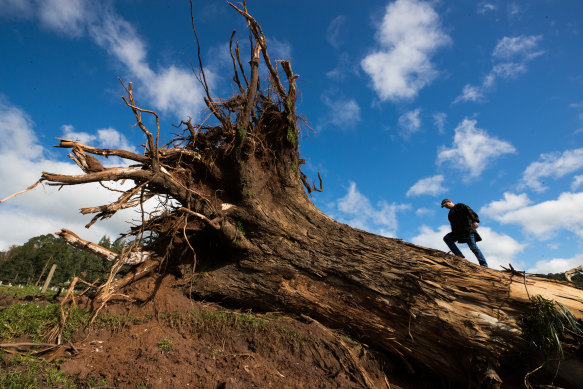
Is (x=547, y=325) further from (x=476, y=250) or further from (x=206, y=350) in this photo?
(x=206, y=350)

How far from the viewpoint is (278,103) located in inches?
275

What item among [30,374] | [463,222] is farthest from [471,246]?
[30,374]

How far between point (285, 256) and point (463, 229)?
14.5 ft

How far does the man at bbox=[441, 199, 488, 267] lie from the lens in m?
6.76

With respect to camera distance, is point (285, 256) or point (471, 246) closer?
point (285, 256)

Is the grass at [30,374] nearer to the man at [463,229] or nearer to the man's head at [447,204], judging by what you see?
the man at [463,229]

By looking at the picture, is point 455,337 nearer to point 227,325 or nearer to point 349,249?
point 349,249

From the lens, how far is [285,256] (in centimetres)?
584

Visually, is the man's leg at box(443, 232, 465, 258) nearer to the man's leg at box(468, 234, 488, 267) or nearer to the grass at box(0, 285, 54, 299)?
the man's leg at box(468, 234, 488, 267)

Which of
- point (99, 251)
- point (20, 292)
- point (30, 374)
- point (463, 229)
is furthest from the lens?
point (20, 292)

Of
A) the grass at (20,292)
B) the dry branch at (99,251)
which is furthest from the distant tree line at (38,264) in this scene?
→ the dry branch at (99,251)

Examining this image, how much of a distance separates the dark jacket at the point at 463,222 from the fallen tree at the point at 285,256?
5.28 feet

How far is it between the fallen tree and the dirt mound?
0.45 m

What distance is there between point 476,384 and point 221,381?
4.09m
